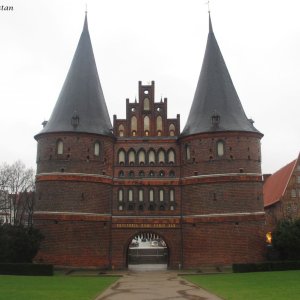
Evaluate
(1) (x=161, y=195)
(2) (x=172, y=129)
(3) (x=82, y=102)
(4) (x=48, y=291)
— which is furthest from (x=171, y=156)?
(4) (x=48, y=291)

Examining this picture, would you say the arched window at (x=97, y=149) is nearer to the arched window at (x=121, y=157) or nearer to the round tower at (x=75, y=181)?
the round tower at (x=75, y=181)

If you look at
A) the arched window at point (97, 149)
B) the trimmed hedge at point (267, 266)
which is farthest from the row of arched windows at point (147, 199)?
the trimmed hedge at point (267, 266)

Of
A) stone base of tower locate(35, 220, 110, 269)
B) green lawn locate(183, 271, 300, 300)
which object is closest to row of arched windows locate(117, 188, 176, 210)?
stone base of tower locate(35, 220, 110, 269)

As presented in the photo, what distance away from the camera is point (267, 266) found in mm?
35562

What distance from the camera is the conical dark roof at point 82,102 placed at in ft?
136

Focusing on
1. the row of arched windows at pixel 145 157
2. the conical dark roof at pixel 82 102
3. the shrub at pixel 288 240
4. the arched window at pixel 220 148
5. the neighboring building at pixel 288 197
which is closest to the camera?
the shrub at pixel 288 240

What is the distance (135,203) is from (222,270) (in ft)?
32.7

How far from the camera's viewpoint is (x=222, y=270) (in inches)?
1480

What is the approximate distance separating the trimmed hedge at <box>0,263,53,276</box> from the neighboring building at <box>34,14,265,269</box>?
468 cm

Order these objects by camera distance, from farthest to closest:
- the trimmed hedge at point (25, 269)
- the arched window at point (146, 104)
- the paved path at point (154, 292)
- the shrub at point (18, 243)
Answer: the arched window at point (146, 104) < the shrub at point (18, 243) < the trimmed hedge at point (25, 269) < the paved path at point (154, 292)

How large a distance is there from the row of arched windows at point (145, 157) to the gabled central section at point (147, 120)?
1533 mm

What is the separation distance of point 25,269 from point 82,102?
16.1m

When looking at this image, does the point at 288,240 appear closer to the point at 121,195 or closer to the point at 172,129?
the point at 172,129

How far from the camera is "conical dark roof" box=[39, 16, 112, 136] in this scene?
41.5 meters
